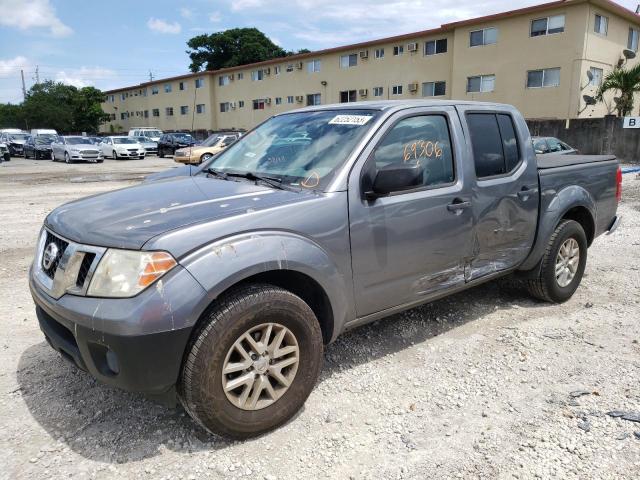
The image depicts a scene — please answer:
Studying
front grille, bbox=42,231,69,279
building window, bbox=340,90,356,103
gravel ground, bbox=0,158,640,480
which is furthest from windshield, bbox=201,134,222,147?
front grille, bbox=42,231,69,279

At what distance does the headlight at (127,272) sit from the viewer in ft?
7.79

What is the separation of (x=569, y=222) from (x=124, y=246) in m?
4.01

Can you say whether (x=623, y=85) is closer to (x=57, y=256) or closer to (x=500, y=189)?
(x=500, y=189)

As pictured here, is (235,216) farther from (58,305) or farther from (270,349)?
(58,305)

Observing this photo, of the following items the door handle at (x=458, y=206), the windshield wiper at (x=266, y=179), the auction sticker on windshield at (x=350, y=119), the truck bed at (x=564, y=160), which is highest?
the auction sticker on windshield at (x=350, y=119)

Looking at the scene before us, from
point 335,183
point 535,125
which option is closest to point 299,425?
point 335,183

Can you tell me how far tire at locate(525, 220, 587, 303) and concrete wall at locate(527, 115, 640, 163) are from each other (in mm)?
20503

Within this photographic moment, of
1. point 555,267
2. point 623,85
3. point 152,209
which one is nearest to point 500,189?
point 555,267

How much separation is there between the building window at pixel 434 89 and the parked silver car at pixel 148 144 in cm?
1824

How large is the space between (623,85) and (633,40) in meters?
6.43

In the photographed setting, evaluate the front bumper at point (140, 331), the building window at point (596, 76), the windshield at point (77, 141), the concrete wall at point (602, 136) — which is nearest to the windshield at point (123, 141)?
the windshield at point (77, 141)

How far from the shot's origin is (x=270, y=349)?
8.98ft

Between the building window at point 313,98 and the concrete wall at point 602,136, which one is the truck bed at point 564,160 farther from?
the building window at point 313,98

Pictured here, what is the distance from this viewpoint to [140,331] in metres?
2.31
